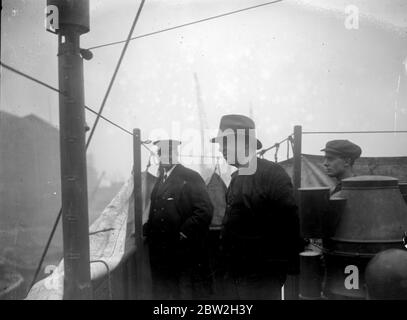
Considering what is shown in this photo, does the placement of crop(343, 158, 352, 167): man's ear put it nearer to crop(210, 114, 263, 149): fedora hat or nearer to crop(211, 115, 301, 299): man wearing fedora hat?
crop(210, 114, 263, 149): fedora hat

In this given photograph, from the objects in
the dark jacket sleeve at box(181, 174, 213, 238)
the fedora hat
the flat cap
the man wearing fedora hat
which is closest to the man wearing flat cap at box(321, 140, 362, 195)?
the flat cap

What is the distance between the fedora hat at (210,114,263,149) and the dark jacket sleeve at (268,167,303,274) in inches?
24.1

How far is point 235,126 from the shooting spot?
3.22 m

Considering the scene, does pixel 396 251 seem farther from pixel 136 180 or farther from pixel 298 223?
pixel 136 180

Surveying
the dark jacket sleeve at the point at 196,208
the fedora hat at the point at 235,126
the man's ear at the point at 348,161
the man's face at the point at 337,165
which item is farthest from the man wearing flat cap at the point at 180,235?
→ the man's ear at the point at 348,161

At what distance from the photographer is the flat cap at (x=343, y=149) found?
3916mm

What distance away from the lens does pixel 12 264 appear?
26875 mm

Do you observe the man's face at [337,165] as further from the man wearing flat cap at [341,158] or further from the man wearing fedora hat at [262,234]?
the man wearing fedora hat at [262,234]

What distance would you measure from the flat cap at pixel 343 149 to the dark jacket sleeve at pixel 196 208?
150 centimetres

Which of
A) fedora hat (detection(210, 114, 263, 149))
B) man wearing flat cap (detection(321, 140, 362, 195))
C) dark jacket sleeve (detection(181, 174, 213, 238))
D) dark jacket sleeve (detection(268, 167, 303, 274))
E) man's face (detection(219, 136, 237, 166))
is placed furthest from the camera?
dark jacket sleeve (detection(181, 174, 213, 238))

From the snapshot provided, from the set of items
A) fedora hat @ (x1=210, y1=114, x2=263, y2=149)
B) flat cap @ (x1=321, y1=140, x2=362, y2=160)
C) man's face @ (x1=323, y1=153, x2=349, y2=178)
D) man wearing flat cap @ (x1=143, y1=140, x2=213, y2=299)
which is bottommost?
man wearing flat cap @ (x1=143, y1=140, x2=213, y2=299)

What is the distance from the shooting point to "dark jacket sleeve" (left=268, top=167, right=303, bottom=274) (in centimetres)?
276

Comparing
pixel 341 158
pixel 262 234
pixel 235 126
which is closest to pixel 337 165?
pixel 341 158
